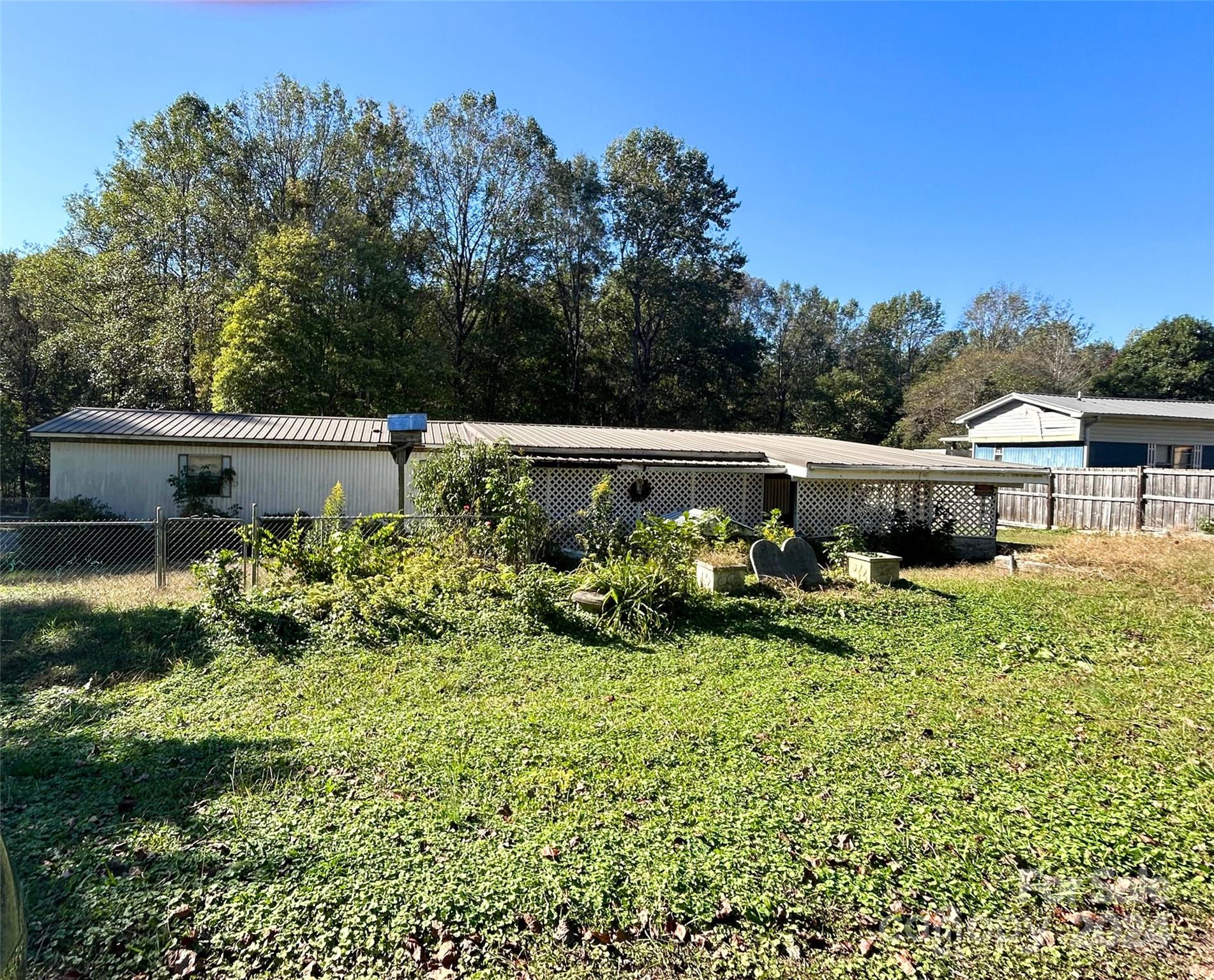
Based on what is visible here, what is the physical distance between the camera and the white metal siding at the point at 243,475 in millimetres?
14039

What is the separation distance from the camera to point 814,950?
245 cm

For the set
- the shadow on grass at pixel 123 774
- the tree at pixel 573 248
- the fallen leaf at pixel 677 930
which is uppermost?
the tree at pixel 573 248

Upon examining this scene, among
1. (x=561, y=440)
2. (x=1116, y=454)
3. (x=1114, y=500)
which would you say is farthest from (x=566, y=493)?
(x=1116, y=454)

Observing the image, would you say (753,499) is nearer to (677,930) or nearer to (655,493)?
(655,493)

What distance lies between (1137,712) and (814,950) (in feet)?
13.1

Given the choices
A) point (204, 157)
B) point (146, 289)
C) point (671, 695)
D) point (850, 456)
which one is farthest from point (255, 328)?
point (671, 695)

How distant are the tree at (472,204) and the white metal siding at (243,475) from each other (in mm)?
10912

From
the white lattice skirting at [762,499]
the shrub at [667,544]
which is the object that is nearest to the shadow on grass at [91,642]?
the shrub at [667,544]

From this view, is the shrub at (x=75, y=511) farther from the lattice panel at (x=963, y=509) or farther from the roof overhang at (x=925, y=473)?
the lattice panel at (x=963, y=509)

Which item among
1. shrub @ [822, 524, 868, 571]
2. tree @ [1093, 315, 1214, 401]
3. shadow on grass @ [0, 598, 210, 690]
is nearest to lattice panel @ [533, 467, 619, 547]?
shrub @ [822, 524, 868, 571]

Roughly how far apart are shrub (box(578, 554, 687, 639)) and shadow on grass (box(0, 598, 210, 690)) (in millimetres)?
3878

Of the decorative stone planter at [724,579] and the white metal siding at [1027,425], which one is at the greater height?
the white metal siding at [1027,425]

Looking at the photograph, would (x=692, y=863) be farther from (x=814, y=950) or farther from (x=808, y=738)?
(x=808, y=738)

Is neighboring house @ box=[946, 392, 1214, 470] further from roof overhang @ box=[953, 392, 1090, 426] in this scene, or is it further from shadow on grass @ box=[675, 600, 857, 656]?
shadow on grass @ box=[675, 600, 857, 656]
